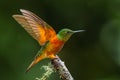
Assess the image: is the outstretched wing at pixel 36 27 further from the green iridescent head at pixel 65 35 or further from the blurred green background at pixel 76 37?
the blurred green background at pixel 76 37

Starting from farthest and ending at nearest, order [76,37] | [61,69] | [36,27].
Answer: [76,37], [36,27], [61,69]

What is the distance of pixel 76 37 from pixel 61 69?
9.85 feet

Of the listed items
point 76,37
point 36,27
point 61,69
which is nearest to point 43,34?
point 36,27

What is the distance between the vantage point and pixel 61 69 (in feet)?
4.99

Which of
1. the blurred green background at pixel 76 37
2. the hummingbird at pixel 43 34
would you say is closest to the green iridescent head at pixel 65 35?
the hummingbird at pixel 43 34

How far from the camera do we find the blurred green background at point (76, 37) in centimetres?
405

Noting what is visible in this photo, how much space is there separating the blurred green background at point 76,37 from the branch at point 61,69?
229 cm

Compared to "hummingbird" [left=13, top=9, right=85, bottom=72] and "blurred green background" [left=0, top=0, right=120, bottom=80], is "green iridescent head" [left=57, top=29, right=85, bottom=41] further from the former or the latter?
"blurred green background" [left=0, top=0, right=120, bottom=80]

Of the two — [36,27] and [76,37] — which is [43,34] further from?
[76,37]

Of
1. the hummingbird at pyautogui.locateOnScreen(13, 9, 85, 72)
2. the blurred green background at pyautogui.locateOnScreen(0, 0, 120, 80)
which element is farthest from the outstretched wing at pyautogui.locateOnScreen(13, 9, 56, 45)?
the blurred green background at pyautogui.locateOnScreen(0, 0, 120, 80)

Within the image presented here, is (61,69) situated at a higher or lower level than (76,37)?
higher

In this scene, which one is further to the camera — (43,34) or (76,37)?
(76,37)

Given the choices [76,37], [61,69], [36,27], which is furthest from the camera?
[76,37]

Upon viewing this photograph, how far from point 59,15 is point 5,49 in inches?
24.4
